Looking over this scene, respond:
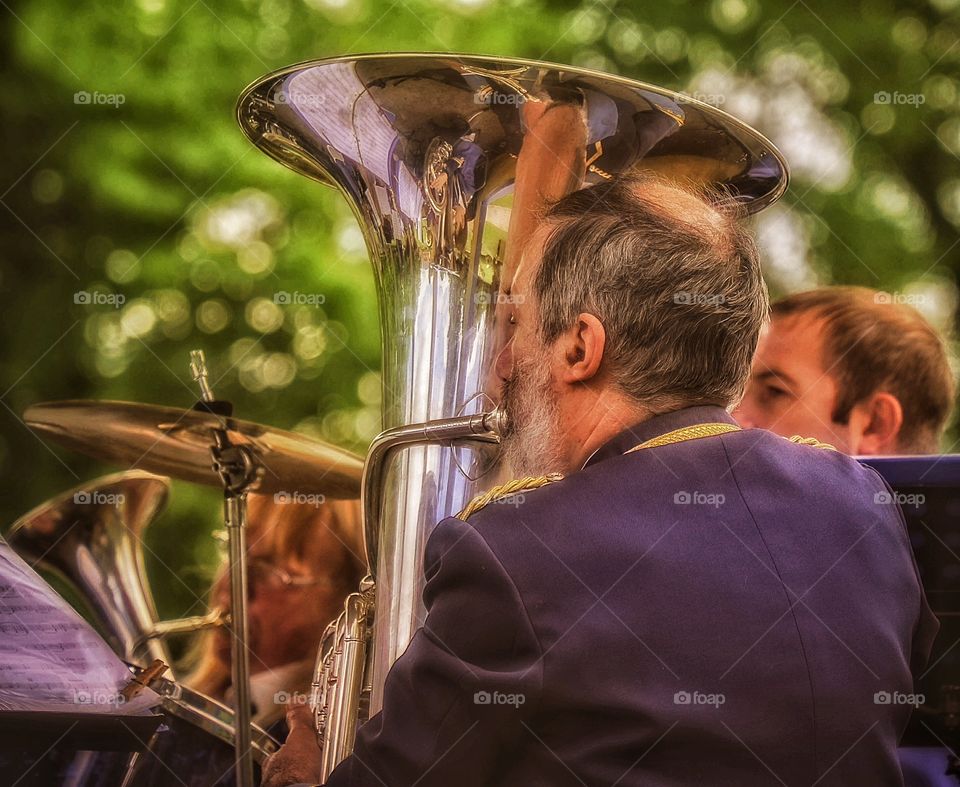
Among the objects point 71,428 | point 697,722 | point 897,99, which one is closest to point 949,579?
point 697,722

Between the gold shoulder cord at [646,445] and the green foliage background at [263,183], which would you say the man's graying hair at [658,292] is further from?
the green foliage background at [263,183]

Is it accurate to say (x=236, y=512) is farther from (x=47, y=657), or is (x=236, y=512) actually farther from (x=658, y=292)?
(x=658, y=292)

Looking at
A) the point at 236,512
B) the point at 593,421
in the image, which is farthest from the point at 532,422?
the point at 236,512

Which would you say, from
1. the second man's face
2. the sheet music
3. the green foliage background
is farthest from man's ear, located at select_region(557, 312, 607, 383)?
the green foliage background

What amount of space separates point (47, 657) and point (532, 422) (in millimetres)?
690

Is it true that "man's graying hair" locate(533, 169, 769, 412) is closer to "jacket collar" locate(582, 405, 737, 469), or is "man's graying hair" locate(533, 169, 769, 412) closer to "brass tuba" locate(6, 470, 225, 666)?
"jacket collar" locate(582, 405, 737, 469)

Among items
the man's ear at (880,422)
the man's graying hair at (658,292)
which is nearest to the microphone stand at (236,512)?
the man's graying hair at (658,292)

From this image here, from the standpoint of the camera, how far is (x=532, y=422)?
1.45 m

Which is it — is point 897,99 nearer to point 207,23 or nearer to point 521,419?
point 207,23

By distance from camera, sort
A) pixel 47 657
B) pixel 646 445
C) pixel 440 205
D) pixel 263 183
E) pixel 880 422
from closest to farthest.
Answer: pixel 646 445 → pixel 47 657 → pixel 440 205 → pixel 880 422 → pixel 263 183

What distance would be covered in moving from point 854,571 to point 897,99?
298cm

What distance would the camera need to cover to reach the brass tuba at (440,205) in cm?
158

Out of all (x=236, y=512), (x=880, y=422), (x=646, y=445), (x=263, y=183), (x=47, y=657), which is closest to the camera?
(x=646, y=445)

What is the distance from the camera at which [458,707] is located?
1144 millimetres
